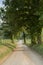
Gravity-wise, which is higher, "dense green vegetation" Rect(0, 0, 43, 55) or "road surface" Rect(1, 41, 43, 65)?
"dense green vegetation" Rect(0, 0, 43, 55)

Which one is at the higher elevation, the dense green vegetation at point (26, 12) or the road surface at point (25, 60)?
the dense green vegetation at point (26, 12)

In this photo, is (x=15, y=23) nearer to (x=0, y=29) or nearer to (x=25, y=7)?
(x=25, y=7)

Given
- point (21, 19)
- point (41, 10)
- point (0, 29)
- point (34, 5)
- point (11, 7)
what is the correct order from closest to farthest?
point (41, 10)
point (34, 5)
point (11, 7)
point (21, 19)
point (0, 29)

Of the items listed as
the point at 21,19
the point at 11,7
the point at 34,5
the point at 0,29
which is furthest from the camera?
the point at 0,29

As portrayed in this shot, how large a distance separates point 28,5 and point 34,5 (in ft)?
7.06

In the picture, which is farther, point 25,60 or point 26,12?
point 26,12

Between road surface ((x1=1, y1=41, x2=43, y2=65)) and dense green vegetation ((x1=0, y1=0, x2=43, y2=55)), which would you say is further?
dense green vegetation ((x1=0, y1=0, x2=43, y2=55))

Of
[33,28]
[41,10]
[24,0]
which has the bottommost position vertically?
[33,28]

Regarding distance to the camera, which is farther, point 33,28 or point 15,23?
point 15,23

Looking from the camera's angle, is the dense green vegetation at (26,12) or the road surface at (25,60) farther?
the dense green vegetation at (26,12)

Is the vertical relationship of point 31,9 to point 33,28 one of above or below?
above

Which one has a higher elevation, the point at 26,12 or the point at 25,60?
the point at 26,12

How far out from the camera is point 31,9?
125 ft

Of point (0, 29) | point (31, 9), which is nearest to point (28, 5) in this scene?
point (31, 9)
